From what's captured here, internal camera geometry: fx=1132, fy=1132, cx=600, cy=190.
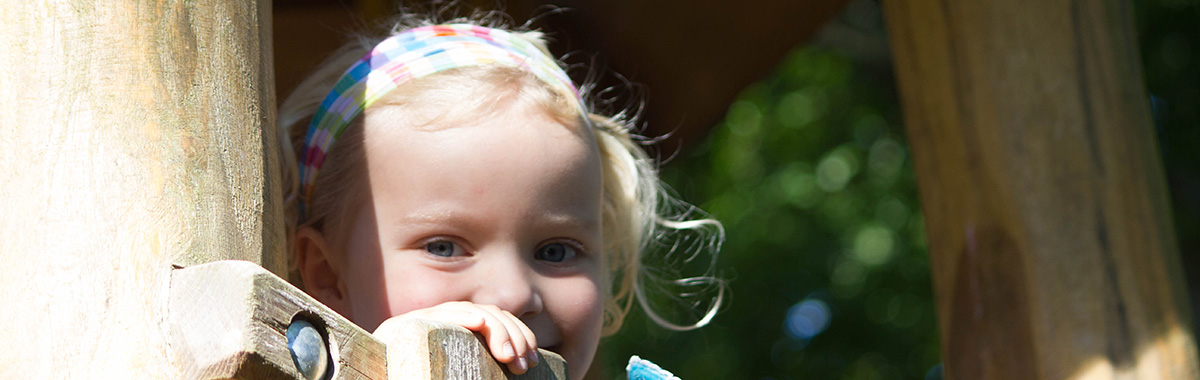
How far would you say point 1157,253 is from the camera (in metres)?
2.19

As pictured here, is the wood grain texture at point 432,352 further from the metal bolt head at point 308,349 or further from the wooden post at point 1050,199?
the wooden post at point 1050,199

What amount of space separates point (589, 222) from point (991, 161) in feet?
3.06

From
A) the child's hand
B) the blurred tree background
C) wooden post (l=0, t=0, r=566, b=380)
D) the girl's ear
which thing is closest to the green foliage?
the blurred tree background

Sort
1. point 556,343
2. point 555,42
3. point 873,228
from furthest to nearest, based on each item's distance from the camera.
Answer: point 873,228 → point 555,42 → point 556,343

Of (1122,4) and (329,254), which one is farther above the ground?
(1122,4)

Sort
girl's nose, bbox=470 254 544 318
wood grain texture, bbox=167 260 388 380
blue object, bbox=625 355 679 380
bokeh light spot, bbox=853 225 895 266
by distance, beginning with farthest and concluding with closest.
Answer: bokeh light spot, bbox=853 225 895 266, blue object, bbox=625 355 679 380, girl's nose, bbox=470 254 544 318, wood grain texture, bbox=167 260 388 380

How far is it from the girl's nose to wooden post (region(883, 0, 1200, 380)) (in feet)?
3.44

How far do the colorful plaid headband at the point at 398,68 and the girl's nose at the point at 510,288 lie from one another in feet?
1.19

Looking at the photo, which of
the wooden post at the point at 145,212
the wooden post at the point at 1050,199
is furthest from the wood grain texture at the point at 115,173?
the wooden post at the point at 1050,199

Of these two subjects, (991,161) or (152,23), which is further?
(991,161)

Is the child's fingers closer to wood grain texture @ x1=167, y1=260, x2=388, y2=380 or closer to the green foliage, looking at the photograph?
wood grain texture @ x1=167, y1=260, x2=388, y2=380

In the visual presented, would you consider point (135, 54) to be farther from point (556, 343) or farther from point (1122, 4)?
point (1122, 4)

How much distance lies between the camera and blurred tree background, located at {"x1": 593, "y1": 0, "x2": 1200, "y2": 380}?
1006 cm

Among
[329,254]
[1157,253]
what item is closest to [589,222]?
[329,254]
